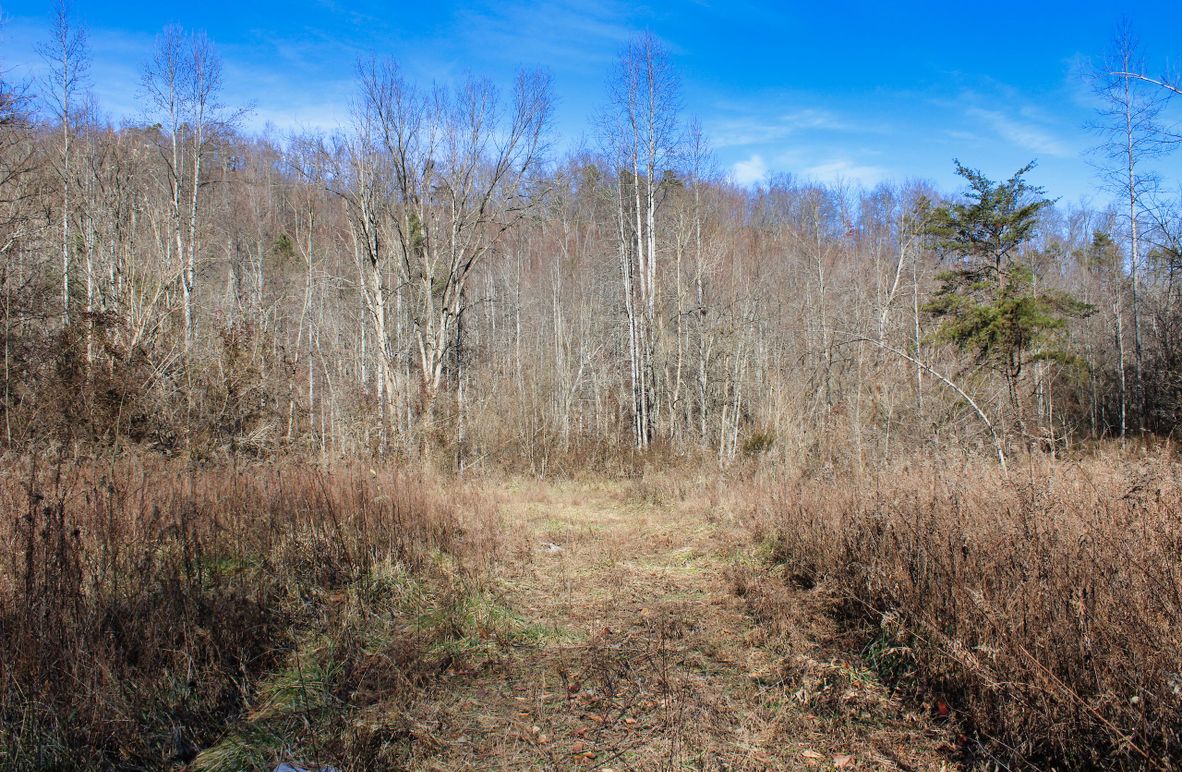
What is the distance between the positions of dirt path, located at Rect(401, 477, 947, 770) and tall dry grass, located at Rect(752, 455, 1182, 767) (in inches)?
14.8

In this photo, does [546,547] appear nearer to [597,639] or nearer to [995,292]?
[597,639]

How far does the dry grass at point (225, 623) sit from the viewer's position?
Result: 2.87 metres

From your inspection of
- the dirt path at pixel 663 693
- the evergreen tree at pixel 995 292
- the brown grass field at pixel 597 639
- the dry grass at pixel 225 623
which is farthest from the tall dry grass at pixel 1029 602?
the evergreen tree at pixel 995 292

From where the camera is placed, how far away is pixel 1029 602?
325 cm

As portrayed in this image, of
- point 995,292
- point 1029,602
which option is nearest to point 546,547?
point 1029,602

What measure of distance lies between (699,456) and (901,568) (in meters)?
9.99

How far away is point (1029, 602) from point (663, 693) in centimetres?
208

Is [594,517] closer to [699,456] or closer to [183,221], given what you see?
[699,456]

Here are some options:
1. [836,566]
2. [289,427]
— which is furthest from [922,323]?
[289,427]

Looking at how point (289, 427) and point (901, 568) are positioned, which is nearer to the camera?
point (901, 568)

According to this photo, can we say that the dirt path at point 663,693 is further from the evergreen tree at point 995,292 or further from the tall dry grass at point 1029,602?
the evergreen tree at point 995,292

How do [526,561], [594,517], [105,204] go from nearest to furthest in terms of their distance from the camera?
[526,561], [594,517], [105,204]

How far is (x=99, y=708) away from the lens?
2.83 meters

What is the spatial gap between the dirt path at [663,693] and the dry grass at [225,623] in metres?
0.43
